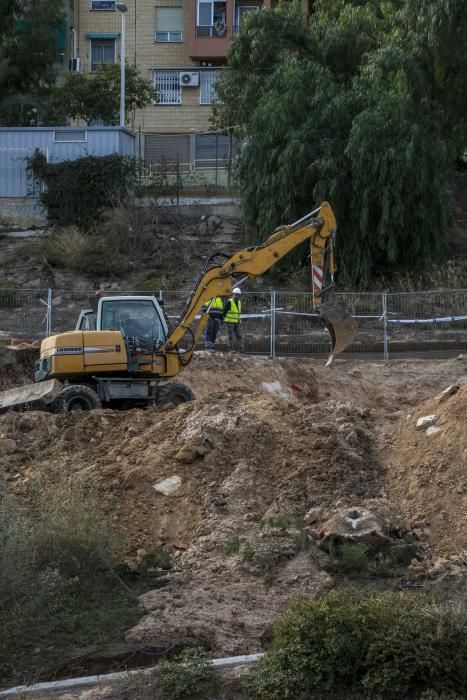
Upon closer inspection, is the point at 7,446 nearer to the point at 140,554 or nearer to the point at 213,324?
the point at 140,554

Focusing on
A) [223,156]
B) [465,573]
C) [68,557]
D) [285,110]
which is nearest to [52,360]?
[68,557]

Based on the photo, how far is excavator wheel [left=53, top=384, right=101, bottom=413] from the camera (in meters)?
19.2

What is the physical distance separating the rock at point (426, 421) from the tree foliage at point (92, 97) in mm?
29726

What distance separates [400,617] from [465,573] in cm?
231

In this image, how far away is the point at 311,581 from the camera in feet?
38.2

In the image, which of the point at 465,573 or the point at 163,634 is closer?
the point at 163,634

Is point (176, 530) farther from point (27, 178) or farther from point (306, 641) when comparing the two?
point (27, 178)

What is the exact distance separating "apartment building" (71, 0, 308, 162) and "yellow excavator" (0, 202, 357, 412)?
2865 centimetres

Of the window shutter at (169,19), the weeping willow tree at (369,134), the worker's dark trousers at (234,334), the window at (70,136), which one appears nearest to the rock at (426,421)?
the worker's dark trousers at (234,334)

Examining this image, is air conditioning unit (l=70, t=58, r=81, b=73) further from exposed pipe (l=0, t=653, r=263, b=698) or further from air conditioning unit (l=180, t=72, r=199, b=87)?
exposed pipe (l=0, t=653, r=263, b=698)

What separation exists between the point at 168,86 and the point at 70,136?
12.1m

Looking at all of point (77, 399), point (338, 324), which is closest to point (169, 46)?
point (338, 324)

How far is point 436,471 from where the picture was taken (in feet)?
44.0

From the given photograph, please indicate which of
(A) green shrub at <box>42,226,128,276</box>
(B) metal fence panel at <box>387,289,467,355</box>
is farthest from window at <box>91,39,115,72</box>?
(B) metal fence panel at <box>387,289,467,355</box>
